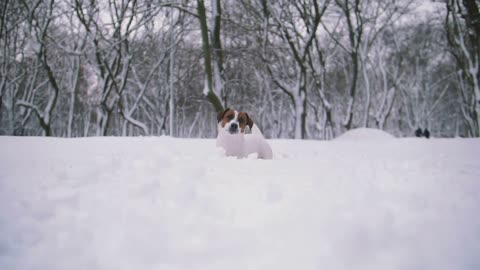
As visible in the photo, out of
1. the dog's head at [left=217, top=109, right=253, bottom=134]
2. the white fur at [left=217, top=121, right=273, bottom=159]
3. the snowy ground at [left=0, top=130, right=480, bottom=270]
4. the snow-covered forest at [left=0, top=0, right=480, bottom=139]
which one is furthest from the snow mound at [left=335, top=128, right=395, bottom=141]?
the snowy ground at [left=0, top=130, right=480, bottom=270]

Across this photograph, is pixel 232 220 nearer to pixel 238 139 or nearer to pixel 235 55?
pixel 238 139

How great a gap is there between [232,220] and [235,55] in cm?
1213

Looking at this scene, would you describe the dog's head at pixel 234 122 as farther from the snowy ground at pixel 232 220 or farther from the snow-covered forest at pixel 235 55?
the snow-covered forest at pixel 235 55

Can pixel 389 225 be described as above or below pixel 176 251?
above

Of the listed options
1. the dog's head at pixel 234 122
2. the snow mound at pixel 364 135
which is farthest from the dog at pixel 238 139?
the snow mound at pixel 364 135

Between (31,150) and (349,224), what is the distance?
3642 millimetres

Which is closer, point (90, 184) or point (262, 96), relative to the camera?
point (90, 184)

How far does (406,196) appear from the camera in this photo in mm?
1970

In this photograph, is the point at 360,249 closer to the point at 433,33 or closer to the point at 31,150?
the point at 31,150

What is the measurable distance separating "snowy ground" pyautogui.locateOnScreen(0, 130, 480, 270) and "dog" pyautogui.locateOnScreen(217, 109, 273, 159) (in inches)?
57.0

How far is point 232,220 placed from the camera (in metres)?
1.70

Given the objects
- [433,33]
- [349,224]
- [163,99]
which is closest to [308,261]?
[349,224]

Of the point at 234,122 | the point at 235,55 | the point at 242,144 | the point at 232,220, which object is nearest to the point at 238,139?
the point at 242,144

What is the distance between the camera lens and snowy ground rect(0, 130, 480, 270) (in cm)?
141
